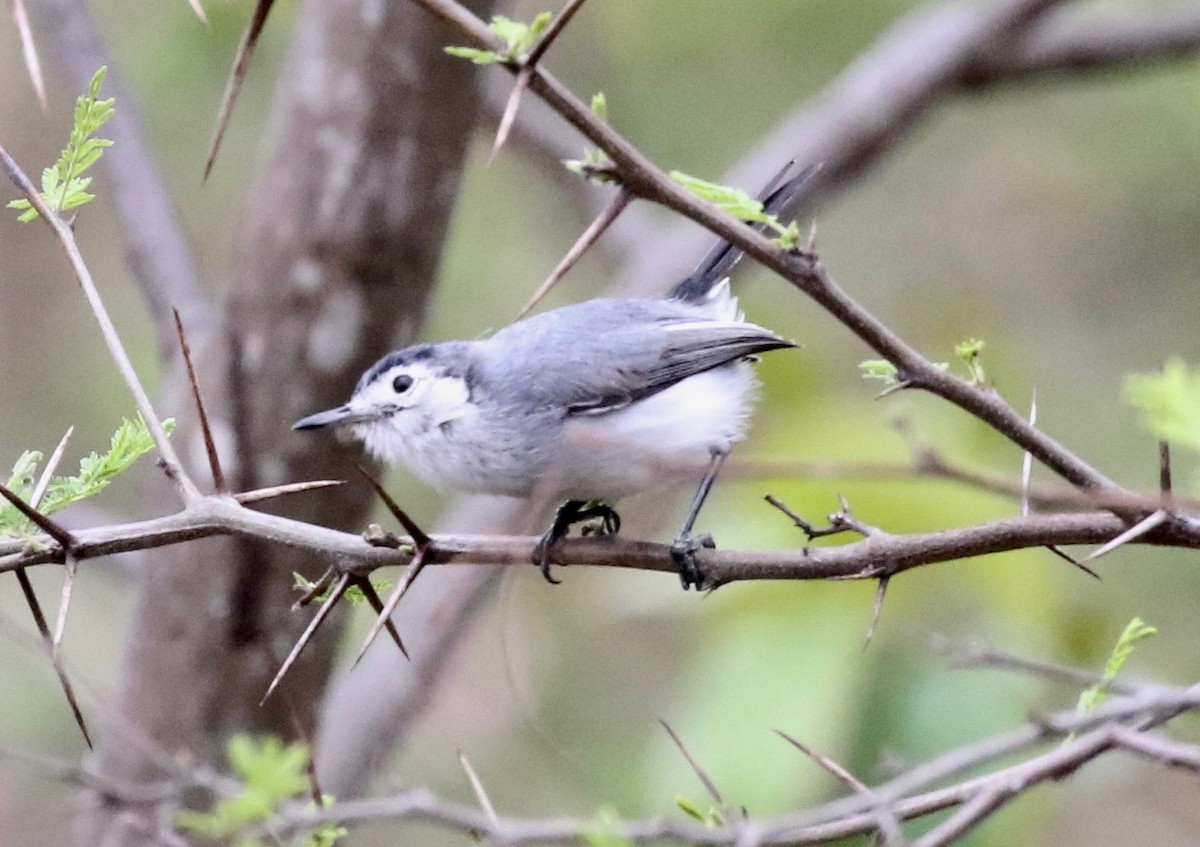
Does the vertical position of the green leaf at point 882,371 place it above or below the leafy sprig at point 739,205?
below

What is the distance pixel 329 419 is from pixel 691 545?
101cm

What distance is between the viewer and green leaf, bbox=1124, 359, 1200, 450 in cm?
124

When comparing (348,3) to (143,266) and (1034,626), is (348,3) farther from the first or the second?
(1034,626)

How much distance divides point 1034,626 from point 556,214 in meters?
3.56

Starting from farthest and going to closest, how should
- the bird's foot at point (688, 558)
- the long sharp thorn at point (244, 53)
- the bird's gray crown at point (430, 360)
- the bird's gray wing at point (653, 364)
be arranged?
the bird's gray crown at point (430, 360)
the bird's gray wing at point (653, 364)
the bird's foot at point (688, 558)
the long sharp thorn at point (244, 53)

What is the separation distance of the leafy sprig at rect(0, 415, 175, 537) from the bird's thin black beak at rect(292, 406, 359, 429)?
120cm

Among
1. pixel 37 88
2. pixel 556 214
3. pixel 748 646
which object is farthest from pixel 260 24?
pixel 556 214

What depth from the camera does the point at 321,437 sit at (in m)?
3.84

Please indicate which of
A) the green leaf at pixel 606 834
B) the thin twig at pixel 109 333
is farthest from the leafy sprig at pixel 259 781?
the thin twig at pixel 109 333

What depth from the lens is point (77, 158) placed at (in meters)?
1.94

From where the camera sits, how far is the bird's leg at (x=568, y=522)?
293 cm

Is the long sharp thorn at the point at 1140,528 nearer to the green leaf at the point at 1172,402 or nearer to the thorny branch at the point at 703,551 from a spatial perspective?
the thorny branch at the point at 703,551

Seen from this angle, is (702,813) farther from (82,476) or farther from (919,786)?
(82,476)

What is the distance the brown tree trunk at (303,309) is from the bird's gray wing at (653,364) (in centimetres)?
87
